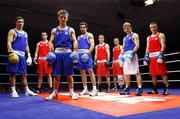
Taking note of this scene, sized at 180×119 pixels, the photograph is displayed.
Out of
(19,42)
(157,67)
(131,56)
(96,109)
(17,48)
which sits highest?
(19,42)

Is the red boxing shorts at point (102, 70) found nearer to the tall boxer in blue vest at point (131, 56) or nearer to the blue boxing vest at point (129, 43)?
the tall boxer in blue vest at point (131, 56)

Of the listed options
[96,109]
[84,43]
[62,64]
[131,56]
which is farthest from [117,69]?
[96,109]

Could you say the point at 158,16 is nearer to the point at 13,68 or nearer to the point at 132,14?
the point at 132,14

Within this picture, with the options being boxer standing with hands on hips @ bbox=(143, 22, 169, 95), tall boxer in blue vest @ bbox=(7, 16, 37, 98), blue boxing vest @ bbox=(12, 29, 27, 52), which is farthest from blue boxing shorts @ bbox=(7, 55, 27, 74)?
boxer standing with hands on hips @ bbox=(143, 22, 169, 95)

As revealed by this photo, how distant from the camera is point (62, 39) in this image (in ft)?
12.6

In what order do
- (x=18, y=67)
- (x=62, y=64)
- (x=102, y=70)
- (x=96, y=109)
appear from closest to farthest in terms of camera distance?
(x=96, y=109), (x=62, y=64), (x=18, y=67), (x=102, y=70)

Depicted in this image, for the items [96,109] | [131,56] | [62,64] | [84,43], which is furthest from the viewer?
[84,43]

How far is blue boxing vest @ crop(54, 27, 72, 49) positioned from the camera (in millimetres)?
3857

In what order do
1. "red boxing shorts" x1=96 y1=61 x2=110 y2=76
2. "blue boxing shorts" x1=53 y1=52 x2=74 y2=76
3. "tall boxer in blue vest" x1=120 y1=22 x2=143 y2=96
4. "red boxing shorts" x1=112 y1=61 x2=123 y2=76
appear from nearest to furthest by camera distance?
"blue boxing shorts" x1=53 y1=52 x2=74 y2=76 → "tall boxer in blue vest" x1=120 y1=22 x2=143 y2=96 → "red boxing shorts" x1=96 y1=61 x2=110 y2=76 → "red boxing shorts" x1=112 y1=61 x2=123 y2=76

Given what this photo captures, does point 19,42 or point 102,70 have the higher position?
point 19,42

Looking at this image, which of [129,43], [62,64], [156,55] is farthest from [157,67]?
[62,64]

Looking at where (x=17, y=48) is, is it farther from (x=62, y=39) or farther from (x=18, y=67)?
(x=62, y=39)

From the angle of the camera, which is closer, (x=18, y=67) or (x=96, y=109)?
(x=96, y=109)

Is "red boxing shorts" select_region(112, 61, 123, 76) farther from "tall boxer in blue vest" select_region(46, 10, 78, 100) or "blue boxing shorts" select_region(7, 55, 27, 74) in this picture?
"tall boxer in blue vest" select_region(46, 10, 78, 100)
